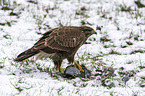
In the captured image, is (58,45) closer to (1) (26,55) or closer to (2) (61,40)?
(2) (61,40)

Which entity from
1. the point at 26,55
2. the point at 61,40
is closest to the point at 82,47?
the point at 61,40

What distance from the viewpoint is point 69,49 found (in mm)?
4316

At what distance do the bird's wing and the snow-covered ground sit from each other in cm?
54

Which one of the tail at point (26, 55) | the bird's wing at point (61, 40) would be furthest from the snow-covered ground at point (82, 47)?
the bird's wing at point (61, 40)

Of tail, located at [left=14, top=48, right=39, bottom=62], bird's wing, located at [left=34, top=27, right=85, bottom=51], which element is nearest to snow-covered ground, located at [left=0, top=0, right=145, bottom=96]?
tail, located at [left=14, top=48, right=39, bottom=62]

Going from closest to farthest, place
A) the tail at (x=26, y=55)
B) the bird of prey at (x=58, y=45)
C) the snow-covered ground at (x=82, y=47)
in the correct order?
1. the snow-covered ground at (x=82, y=47)
2. the tail at (x=26, y=55)
3. the bird of prey at (x=58, y=45)

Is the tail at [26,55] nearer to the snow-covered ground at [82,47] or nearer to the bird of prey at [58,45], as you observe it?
the bird of prey at [58,45]

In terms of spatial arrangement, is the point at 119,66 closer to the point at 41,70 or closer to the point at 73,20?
the point at 41,70

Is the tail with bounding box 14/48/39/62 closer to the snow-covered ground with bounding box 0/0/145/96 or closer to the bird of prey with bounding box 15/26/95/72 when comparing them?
the bird of prey with bounding box 15/26/95/72

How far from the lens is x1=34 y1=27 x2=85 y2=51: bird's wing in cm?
425

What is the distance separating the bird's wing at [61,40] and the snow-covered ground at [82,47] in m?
0.54

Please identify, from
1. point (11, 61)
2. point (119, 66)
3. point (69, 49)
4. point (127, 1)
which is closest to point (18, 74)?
point (11, 61)

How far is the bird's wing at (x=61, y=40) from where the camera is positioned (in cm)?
425

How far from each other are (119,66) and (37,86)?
2189 mm
